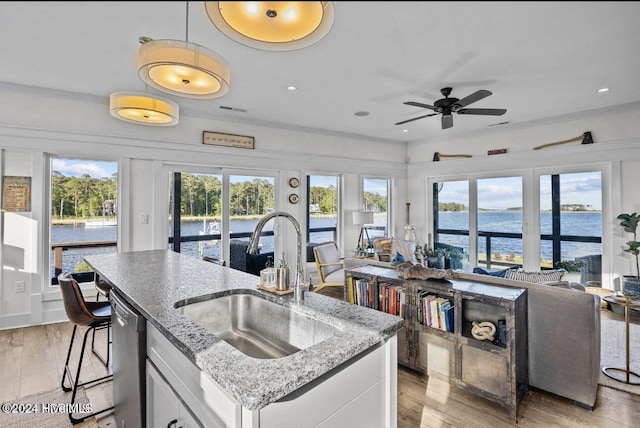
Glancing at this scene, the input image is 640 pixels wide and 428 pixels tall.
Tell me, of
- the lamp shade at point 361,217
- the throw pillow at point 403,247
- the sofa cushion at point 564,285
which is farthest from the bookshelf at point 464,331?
the lamp shade at point 361,217

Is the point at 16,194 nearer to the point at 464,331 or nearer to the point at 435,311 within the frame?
the point at 435,311

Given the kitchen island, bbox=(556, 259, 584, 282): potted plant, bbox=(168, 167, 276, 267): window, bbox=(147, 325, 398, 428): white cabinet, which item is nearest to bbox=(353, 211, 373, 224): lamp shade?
bbox=(168, 167, 276, 267): window

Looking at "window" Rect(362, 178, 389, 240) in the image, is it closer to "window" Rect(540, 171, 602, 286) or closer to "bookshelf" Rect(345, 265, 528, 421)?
"window" Rect(540, 171, 602, 286)

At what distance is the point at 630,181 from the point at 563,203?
791 millimetres

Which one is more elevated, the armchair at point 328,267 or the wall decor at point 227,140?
the wall decor at point 227,140

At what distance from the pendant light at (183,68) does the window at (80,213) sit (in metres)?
2.85

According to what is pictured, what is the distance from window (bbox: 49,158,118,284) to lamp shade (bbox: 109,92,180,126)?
1787 millimetres

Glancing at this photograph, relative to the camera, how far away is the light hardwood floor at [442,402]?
2.07 m

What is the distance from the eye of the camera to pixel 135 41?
2.63 metres

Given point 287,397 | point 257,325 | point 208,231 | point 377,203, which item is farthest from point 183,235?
point 287,397

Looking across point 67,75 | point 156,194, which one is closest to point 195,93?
point 67,75

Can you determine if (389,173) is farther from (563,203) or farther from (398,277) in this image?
(398,277)

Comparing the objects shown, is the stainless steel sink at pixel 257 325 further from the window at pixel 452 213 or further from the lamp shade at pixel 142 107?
the window at pixel 452 213

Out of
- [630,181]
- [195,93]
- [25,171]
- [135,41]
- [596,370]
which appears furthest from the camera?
[630,181]
